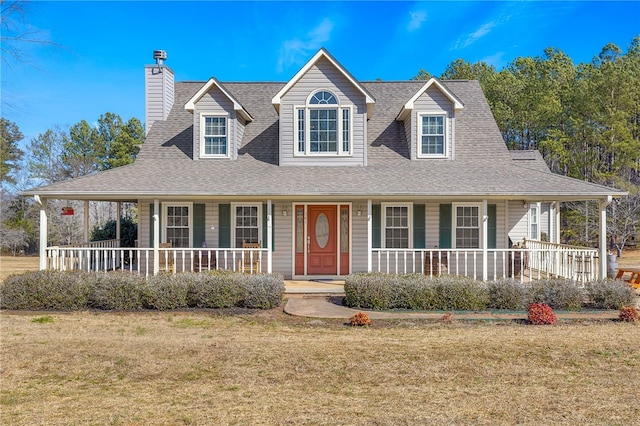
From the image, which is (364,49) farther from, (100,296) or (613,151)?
(613,151)

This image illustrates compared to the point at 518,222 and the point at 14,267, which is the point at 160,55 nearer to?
the point at 14,267

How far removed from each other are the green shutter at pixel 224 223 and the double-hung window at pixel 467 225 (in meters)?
7.41

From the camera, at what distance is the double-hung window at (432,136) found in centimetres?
1479

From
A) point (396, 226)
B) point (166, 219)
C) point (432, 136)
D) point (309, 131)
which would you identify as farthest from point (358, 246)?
point (166, 219)

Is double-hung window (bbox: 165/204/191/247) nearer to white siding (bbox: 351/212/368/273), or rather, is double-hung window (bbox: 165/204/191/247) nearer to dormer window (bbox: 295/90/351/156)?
dormer window (bbox: 295/90/351/156)

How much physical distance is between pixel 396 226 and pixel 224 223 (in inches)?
223

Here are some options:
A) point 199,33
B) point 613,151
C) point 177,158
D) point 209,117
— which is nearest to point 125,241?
point 177,158

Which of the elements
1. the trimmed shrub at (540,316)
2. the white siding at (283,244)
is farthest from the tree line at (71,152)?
the trimmed shrub at (540,316)

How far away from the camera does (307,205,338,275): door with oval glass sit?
14312 millimetres

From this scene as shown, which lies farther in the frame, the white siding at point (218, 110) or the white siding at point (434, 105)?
the white siding at point (218, 110)

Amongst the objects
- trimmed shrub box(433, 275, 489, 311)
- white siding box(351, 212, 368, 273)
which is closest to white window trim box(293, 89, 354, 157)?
white siding box(351, 212, 368, 273)

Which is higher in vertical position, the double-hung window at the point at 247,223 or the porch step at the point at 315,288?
the double-hung window at the point at 247,223

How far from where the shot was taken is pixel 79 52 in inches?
547

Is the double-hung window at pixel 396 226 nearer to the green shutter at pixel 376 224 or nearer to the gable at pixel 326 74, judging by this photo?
the green shutter at pixel 376 224
